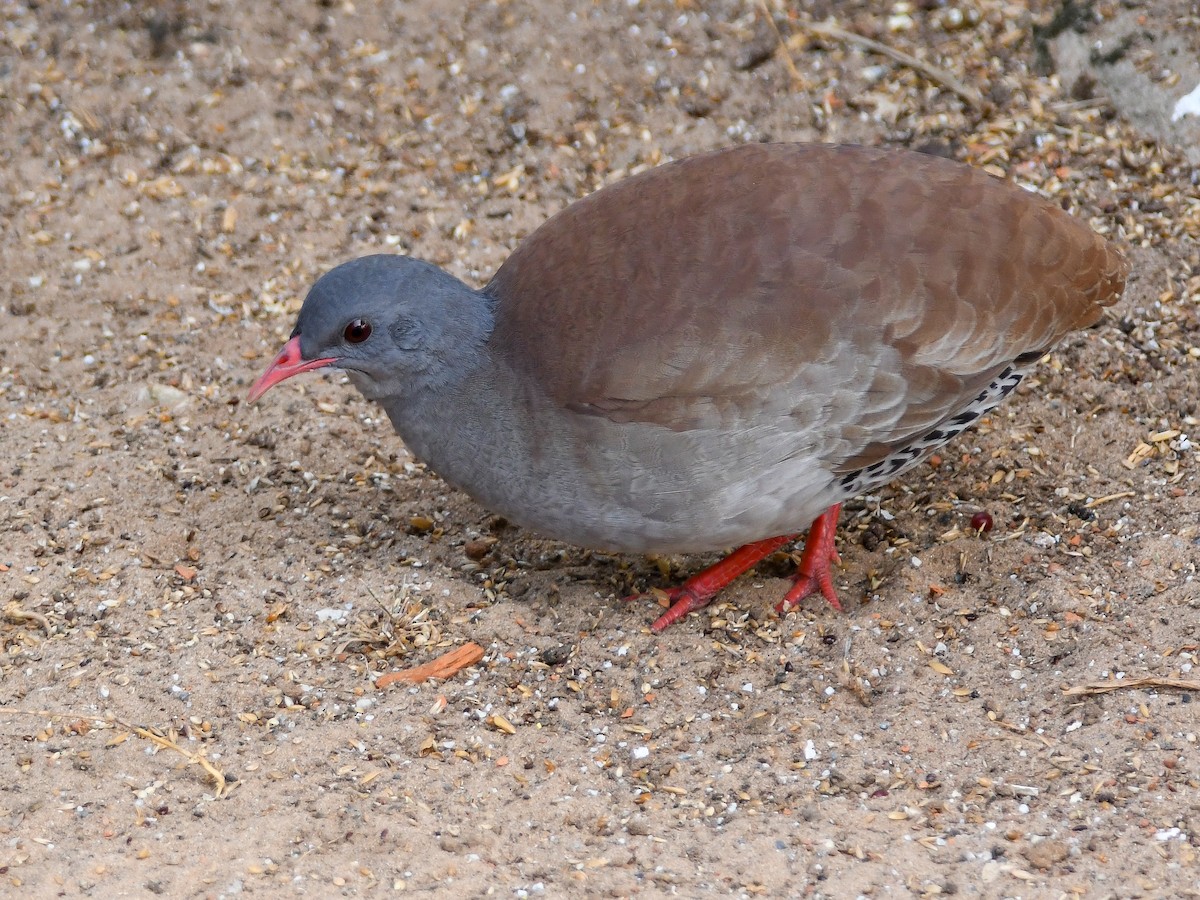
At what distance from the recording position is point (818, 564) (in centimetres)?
498

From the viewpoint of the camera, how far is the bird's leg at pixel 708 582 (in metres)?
4.84

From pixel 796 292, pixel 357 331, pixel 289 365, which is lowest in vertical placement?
pixel 289 365

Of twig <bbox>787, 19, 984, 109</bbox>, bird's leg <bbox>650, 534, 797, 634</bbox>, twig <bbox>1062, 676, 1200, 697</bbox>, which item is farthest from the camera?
twig <bbox>787, 19, 984, 109</bbox>

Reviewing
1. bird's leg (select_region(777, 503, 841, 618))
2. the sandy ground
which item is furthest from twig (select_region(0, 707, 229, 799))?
bird's leg (select_region(777, 503, 841, 618))

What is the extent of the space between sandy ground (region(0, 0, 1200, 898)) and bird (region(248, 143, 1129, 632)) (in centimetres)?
54

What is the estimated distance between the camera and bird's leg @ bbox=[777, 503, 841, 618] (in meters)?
4.91

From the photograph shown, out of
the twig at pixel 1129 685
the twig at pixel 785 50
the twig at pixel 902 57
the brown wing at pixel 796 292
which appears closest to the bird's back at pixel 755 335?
the brown wing at pixel 796 292

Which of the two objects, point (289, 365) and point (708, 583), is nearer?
point (289, 365)

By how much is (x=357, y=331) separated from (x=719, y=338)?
4.12 feet

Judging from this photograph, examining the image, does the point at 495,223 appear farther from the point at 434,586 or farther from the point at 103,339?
the point at 434,586

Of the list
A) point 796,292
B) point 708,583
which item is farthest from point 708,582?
point 796,292

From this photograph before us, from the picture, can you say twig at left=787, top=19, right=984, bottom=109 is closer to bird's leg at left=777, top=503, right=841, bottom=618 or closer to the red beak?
bird's leg at left=777, top=503, right=841, bottom=618

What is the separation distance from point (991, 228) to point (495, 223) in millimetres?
2791

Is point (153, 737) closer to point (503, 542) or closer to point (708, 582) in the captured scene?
point (503, 542)
